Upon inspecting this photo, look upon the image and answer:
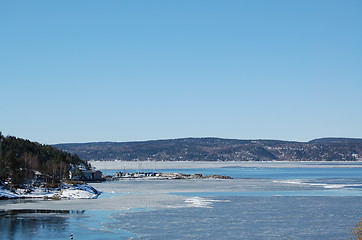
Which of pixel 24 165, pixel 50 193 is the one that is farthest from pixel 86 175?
pixel 50 193

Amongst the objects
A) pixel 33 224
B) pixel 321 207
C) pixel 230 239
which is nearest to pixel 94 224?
pixel 33 224

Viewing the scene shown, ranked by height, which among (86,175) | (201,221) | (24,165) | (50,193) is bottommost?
(201,221)

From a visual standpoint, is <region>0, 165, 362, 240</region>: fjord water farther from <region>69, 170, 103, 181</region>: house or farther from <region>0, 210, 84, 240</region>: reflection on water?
<region>69, 170, 103, 181</region>: house

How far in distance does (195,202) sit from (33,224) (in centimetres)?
2113

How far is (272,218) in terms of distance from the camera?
144 ft

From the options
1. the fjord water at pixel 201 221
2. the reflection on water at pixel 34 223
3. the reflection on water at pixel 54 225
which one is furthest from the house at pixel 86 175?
the reflection on water at pixel 34 223

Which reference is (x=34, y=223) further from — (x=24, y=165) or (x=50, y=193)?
(x=24, y=165)

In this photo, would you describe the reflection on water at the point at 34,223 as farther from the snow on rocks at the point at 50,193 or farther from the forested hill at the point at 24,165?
the forested hill at the point at 24,165

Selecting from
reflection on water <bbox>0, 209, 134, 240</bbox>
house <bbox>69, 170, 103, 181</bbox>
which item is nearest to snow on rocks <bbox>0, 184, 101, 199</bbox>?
reflection on water <bbox>0, 209, 134, 240</bbox>

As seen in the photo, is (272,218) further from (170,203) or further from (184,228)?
(170,203)

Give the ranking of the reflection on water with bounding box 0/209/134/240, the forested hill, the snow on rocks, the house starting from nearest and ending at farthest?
the reflection on water with bounding box 0/209/134/240 → the snow on rocks → the forested hill → the house

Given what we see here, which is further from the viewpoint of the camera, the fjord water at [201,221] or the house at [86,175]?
the house at [86,175]

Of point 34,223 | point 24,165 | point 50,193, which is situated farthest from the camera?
point 24,165

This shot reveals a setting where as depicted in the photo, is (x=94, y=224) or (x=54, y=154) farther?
(x=54, y=154)
